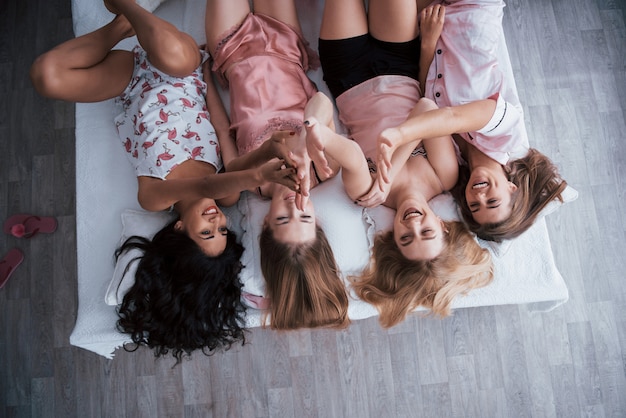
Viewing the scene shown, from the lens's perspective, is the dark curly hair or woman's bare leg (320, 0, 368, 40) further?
woman's bare leg (320, 0, 368, 40)

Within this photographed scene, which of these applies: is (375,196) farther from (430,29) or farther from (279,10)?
(279,10)

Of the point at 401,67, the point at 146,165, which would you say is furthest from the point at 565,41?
the point at 146,165

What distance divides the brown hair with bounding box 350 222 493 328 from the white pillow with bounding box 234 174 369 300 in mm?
41

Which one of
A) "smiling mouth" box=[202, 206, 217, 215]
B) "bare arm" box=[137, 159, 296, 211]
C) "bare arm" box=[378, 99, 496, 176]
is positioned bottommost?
"smiling mouth" box=[202, 206, 217, 215]

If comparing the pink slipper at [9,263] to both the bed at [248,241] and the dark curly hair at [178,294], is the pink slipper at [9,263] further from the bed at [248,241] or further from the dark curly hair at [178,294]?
the dark curly hair at [178,294]

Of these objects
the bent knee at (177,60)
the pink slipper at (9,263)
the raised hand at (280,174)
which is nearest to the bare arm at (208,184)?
the raised hand at (280,174)

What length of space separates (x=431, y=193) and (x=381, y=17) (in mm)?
552

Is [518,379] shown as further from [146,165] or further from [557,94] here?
[146,165]

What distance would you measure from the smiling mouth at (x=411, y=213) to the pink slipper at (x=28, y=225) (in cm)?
124

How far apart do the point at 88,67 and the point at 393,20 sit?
35.8 inches

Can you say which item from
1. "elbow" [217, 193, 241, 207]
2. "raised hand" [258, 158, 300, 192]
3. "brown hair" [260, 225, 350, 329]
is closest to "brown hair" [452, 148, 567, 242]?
"brown hair" [260, 225, 350, 329]

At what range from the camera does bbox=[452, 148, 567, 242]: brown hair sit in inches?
53.9

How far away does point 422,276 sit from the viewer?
1352 millimetres

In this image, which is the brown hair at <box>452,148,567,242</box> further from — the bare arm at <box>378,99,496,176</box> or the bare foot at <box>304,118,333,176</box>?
the bare foot at <box>304,118,333,176</box>
